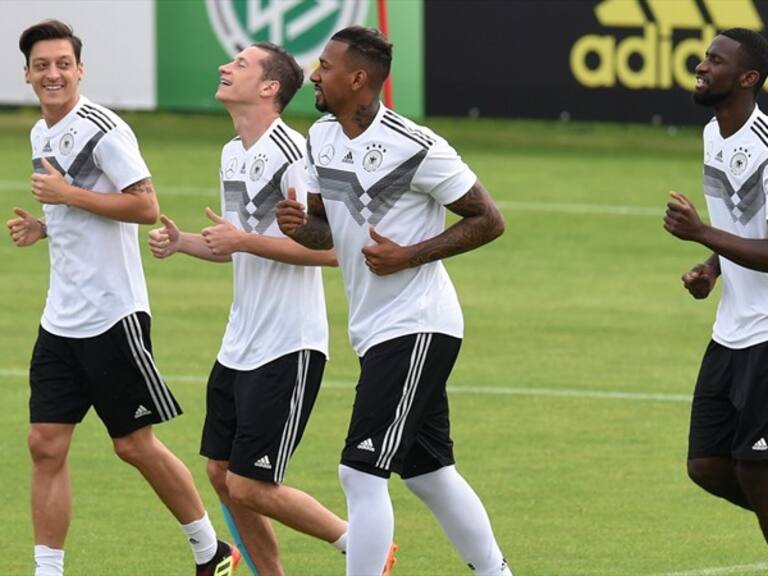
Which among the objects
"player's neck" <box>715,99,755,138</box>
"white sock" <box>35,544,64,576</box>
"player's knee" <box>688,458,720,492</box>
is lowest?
"white sock" <box>35,544,64,576</box>

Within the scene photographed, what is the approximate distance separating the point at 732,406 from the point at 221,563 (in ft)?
7.96

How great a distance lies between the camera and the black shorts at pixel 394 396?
27.2ft

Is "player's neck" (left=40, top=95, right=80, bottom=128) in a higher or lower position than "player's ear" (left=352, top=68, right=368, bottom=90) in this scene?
lower

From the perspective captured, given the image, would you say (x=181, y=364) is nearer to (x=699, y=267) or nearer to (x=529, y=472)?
→ (x=529, y=472)

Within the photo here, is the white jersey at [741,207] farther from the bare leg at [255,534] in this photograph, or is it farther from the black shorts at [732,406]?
the bare leg at [255,534]

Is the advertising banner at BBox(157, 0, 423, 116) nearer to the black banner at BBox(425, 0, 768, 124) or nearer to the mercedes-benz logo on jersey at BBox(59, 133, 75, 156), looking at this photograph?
the black banner at BBox(425, 0, 768, 124)

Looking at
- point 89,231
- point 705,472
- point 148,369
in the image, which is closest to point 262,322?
point 148,369

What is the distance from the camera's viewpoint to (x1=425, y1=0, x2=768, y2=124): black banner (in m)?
23.8

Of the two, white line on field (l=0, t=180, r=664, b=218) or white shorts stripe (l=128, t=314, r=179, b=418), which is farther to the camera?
white line on field (l=0, t=180, r=664, b=218)

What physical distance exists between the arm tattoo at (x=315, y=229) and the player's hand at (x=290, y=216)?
4 cm

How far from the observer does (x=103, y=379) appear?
A: 9.30 meters

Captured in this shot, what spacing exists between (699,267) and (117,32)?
55.5 ft

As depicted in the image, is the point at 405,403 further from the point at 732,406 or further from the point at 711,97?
the point at 711,97

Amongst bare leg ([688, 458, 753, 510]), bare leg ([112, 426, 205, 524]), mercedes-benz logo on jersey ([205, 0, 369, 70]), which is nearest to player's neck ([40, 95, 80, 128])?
bare leg ([112, 426, 205, 524])
